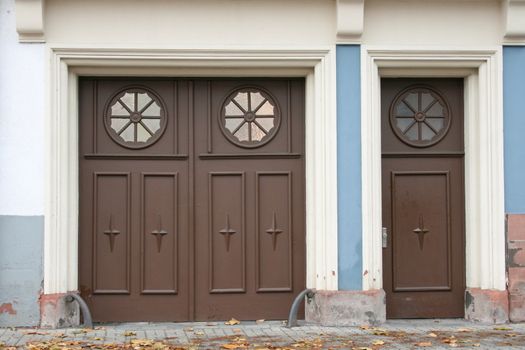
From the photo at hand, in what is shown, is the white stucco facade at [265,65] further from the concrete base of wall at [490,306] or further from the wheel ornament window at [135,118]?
the wheel ornament window at [135,118]

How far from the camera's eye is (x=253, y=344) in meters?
9.36

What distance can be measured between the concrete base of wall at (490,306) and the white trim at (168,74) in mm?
1689

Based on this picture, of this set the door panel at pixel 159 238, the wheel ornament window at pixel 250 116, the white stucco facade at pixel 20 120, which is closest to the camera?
the white stucco facade at pixel 20 120

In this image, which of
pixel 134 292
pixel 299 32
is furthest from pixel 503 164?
pixel 134 292

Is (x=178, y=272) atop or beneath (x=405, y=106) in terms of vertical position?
beneath

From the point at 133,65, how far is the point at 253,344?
346 cm

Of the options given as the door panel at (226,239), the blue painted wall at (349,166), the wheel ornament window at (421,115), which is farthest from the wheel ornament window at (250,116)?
the wheel ornament window at (421,115)

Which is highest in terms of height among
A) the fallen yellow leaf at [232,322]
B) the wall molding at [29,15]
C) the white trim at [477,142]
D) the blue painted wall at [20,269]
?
the wall molding at [29,15]

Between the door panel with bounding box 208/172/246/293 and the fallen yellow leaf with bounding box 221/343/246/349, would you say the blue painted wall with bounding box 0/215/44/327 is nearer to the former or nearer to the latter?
the door panel with bounding box 208/172/246/293

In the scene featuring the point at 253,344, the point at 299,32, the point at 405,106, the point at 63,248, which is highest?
the point at 299,32

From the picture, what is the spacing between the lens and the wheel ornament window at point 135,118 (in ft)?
36.4

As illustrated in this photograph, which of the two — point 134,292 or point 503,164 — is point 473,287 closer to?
point 503,164

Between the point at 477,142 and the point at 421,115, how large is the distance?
72 centimetres

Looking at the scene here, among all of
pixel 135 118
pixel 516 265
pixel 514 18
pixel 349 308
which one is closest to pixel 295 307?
pixel 349 308
